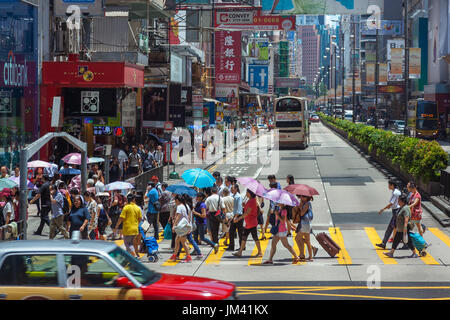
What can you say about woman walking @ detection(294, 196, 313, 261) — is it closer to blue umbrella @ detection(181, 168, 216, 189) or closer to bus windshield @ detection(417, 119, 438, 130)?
blue umbrella @ detection(181, 168, 216, 189)

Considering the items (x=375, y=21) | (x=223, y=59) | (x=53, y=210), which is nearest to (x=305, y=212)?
(x=53, y=210)

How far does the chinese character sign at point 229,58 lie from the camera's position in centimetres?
6688

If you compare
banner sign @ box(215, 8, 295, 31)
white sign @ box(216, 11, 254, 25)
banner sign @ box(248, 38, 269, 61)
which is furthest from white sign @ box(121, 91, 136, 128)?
banner sign @ box(248, 38, 269, 61)

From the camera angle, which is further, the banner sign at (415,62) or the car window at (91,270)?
the banner sign at (415,62)

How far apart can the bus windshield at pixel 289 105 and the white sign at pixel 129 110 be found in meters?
20.4

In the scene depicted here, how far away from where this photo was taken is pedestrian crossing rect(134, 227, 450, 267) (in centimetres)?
1752

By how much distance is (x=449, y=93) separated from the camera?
282 feet

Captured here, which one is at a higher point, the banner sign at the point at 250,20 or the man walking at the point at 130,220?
the banner sign at the point at 250,20

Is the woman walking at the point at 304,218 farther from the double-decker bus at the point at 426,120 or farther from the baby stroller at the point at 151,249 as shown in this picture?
the double-decker bus at the point at 426,120

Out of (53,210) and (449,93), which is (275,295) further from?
(449,93)

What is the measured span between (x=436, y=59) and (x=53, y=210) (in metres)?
78.6

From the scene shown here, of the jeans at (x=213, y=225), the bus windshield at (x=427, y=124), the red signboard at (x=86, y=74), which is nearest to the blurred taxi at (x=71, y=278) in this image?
the jeans at (x=213, y=225)

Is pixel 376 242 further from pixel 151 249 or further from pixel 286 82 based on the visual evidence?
pixel 286 82

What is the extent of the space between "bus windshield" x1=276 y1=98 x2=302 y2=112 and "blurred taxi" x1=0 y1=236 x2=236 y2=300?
5108cm
